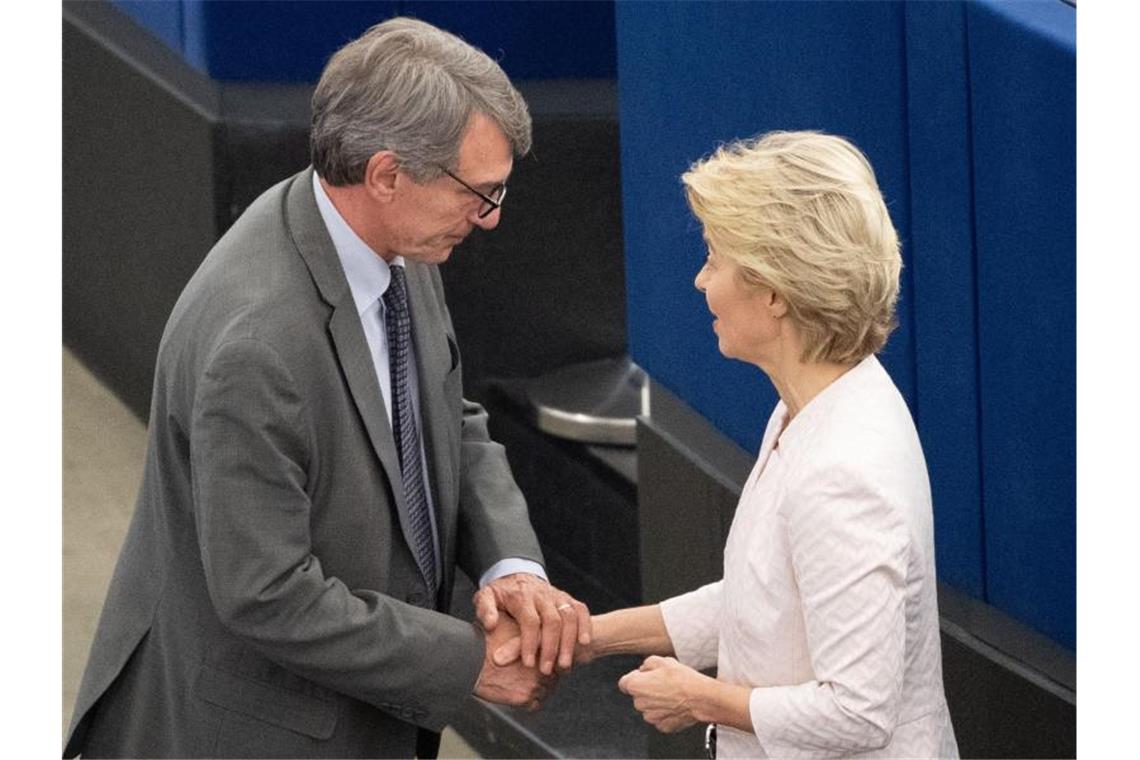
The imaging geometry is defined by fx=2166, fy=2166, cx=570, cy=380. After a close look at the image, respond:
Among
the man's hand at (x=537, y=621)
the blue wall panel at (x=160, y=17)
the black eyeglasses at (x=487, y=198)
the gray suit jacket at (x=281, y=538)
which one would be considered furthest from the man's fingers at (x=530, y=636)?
the blue wall panel at (x=160, y=17)

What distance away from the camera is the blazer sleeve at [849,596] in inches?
96.0

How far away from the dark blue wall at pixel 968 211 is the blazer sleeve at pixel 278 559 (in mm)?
882

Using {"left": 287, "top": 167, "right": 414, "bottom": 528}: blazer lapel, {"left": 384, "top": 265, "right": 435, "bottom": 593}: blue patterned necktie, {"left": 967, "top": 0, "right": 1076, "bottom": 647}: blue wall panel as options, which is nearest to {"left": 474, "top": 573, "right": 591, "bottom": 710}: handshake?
{"left": 384, "top": 265, "right": 435, "bottom": 593}: blue patterned necktie

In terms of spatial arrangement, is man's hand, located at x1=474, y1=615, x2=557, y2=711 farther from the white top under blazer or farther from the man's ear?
the man's ear

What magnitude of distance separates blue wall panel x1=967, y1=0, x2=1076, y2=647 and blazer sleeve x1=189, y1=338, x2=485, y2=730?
88cm

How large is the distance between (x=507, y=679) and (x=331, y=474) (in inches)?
17.4

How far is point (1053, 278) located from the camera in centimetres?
302

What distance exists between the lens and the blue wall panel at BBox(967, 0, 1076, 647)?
2.96 m

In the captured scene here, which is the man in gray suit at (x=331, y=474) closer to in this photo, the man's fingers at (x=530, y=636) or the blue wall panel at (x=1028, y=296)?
the man's fingers at (x=530, y=636)

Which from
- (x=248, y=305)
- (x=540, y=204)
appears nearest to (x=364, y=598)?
(x=248, y=305)

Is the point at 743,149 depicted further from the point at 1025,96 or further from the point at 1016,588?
the point at 1016,588

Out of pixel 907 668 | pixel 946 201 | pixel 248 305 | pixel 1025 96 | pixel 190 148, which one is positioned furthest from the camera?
pixel 190 148

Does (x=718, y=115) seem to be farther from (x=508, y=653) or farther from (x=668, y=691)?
(x=668, y=691)

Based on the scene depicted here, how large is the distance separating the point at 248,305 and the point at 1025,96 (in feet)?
3.63
